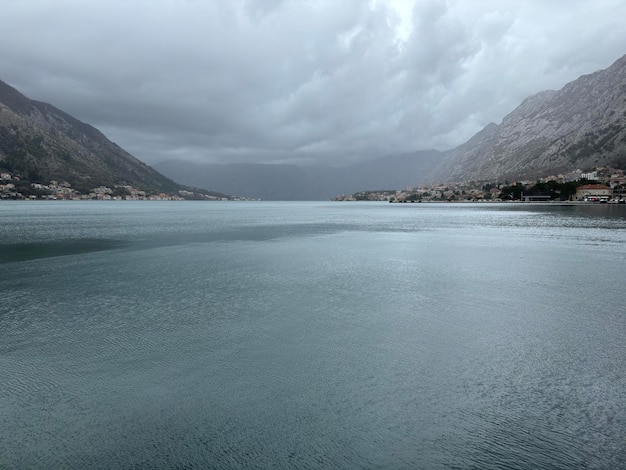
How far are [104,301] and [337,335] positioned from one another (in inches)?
649

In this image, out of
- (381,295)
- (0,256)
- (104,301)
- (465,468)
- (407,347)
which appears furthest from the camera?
(0,256)

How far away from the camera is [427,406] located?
43.9ft

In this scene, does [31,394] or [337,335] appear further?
[337,335]

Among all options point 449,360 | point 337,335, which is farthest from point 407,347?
point 337,335

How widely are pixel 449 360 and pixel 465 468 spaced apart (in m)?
7.13

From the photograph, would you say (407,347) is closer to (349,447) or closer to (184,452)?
(349,447)

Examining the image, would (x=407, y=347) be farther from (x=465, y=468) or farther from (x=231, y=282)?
(x=231, y=282)

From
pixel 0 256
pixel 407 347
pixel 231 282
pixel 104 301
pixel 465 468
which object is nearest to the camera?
pixel 465 468

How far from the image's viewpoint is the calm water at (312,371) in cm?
1112

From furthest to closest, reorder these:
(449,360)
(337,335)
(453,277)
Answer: (453,277)
(337,335)
(449,360)

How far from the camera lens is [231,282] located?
1328 inches

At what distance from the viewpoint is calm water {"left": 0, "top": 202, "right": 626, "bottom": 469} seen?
1112 centimetres

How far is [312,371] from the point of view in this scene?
16172 millimetres

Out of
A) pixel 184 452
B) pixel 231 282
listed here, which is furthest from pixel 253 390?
pixel 231 282
